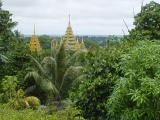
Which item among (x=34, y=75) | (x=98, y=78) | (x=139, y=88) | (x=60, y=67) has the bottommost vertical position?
(x=34, y=75)

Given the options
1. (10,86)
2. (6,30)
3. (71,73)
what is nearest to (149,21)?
(10,86)

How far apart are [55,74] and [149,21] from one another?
5792 millimetres

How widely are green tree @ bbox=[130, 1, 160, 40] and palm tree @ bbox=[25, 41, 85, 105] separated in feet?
15.1

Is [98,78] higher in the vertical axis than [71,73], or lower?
higher

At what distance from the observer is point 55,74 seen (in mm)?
20438

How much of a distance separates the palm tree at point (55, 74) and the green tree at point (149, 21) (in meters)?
4.62

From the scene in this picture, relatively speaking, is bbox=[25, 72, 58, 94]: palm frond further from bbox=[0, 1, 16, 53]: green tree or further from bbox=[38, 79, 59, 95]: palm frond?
bbox=[0, 1, 16, 53]: green tree

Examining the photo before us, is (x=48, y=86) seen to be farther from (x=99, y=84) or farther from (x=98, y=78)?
(x=99, y=84)

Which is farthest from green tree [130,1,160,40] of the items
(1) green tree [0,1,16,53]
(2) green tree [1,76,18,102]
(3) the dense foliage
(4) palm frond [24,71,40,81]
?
(1) green tree [0,1,16,53]

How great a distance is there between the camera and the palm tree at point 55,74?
2005 centimetres

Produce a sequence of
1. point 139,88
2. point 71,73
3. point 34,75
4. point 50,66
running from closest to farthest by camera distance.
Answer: point 139,88 < point 71,73 < point 34,75 < point 50,66

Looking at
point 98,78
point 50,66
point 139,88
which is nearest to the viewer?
point 139,88

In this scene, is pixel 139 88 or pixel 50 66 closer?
pixel 139 88

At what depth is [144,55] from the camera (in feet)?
30.2
